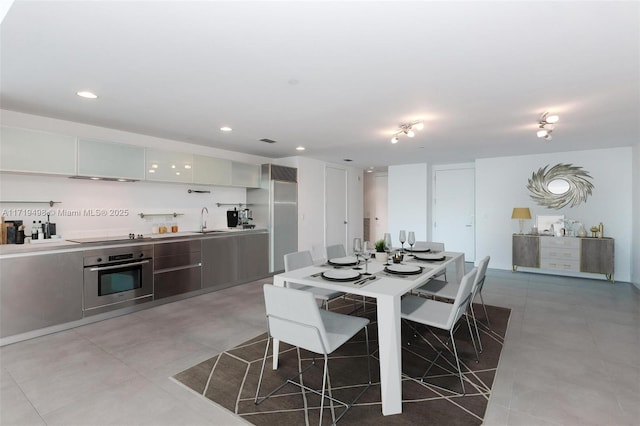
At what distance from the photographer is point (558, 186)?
19.2 ft

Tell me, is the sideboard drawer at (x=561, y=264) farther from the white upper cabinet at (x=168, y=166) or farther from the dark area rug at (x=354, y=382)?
the white upper cabinet at (x=168, y=166)

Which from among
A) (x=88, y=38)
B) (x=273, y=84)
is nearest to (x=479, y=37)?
(x=273, y=84)

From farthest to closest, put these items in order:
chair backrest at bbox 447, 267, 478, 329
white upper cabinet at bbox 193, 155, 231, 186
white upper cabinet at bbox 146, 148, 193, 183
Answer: white upper cabinet at bbox 193, 155, 231, 186 < white upper cabinet at bbox 146, 148, 193, 183 < chair backrest at bbox 447, 267, 478, 329

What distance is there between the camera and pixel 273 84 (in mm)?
2643

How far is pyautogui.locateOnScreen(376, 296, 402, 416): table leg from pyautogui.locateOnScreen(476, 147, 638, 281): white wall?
218 inches

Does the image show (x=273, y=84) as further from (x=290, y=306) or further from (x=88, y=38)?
(x=290, y=306)

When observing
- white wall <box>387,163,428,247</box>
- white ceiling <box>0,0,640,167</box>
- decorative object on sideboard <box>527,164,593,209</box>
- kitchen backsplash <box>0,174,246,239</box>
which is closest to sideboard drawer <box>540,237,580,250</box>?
decorative object on sideboard <box>527,164,593,209</box>

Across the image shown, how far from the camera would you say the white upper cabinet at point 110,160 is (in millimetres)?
3629

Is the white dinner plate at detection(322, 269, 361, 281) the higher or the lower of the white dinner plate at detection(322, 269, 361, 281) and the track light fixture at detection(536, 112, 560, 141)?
the lower

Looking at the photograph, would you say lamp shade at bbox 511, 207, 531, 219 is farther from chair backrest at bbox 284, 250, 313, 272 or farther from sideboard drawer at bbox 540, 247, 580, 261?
chair backrest at bbox 284, 250, 313, 272

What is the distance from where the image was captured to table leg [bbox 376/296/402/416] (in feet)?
6.34

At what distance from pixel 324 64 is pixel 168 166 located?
316 cm

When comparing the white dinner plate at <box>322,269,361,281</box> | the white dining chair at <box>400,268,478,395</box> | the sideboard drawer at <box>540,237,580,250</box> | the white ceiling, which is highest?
the white ceiling

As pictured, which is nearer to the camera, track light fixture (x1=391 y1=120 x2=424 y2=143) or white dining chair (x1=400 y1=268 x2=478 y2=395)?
white dining chair (x1=400 y1=268 x2=478 y2=395)
